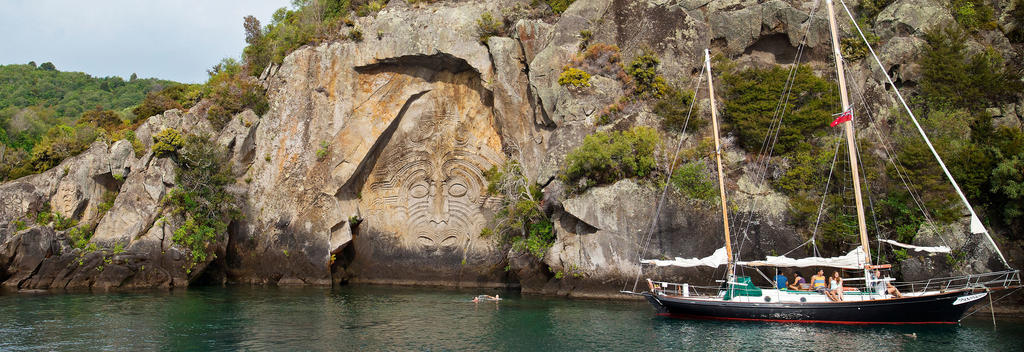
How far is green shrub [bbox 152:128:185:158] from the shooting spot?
34.3 m

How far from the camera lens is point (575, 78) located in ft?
108

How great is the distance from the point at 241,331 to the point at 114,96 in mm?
71383

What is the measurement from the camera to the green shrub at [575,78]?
107ft

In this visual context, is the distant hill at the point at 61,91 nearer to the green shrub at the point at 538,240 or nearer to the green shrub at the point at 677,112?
the green shrub at the point at 538,240

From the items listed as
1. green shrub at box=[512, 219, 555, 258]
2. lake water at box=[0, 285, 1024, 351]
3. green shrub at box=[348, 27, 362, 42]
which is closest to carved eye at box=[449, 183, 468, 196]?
green shrub at box=[512, 219, 555, 258]

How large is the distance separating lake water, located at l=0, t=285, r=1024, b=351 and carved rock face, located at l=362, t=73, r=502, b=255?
10.0 m

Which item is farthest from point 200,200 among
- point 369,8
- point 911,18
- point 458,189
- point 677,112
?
point 911,18

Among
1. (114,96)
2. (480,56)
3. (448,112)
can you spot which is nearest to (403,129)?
(448,112)

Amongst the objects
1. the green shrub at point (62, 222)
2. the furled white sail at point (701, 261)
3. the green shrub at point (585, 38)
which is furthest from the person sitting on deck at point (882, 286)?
the green shrub at point (62, 222)

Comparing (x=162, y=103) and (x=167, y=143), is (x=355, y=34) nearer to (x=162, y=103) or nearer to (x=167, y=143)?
(x=167, y=143)

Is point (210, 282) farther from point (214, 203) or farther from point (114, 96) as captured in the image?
point (114, 96)

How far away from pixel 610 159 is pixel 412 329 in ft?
40.3

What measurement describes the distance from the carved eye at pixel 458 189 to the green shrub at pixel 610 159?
9.58 metres

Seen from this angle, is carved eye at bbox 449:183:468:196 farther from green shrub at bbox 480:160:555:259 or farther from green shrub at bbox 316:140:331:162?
green shrub at bbox 316:140:331:162
